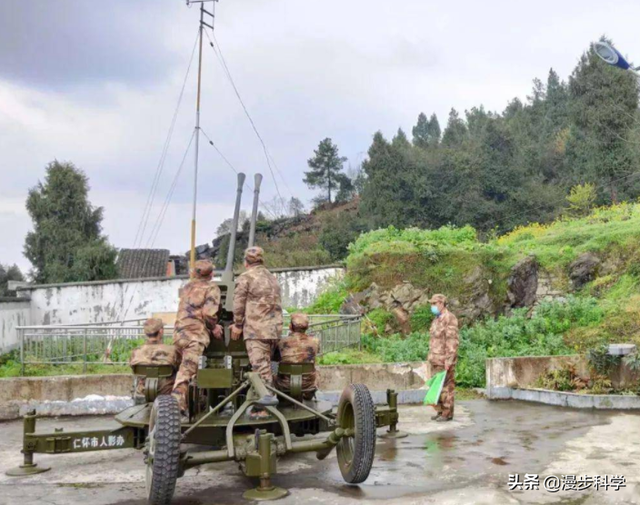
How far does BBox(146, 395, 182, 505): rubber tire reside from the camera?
6.10 metres

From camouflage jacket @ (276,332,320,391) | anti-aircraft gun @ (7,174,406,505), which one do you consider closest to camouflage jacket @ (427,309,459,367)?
anti-aircraft gun @ (7,174,406,505)

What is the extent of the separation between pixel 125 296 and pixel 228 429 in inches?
723

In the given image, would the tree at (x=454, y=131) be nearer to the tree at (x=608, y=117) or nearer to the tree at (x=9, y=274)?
the tree at (x=608, y=117)

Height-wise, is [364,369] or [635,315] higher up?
[635,315]

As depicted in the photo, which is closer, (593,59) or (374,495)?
(374,495)

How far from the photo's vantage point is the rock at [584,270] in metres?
19.8

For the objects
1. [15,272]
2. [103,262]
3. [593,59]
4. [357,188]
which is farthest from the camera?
[357,188]

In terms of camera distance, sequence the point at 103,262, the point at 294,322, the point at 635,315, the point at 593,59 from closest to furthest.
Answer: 1. the point at 294,322
2. the point at 635,315
3. the point at 103,262
4. the point at 593,59

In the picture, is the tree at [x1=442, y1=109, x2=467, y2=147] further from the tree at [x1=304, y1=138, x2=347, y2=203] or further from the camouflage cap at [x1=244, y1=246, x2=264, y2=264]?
the camouflage cap at [x1=244, y1=246, x2=264, y2=264]

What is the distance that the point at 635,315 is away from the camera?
49.5 ft

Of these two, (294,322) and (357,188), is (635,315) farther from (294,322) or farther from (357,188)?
(357,188)

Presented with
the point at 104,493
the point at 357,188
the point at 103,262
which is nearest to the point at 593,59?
the point at 357,188

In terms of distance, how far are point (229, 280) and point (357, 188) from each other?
50496mm

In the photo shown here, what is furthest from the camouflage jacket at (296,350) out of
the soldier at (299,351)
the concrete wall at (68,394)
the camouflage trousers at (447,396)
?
the concrete wall at (68,394)
